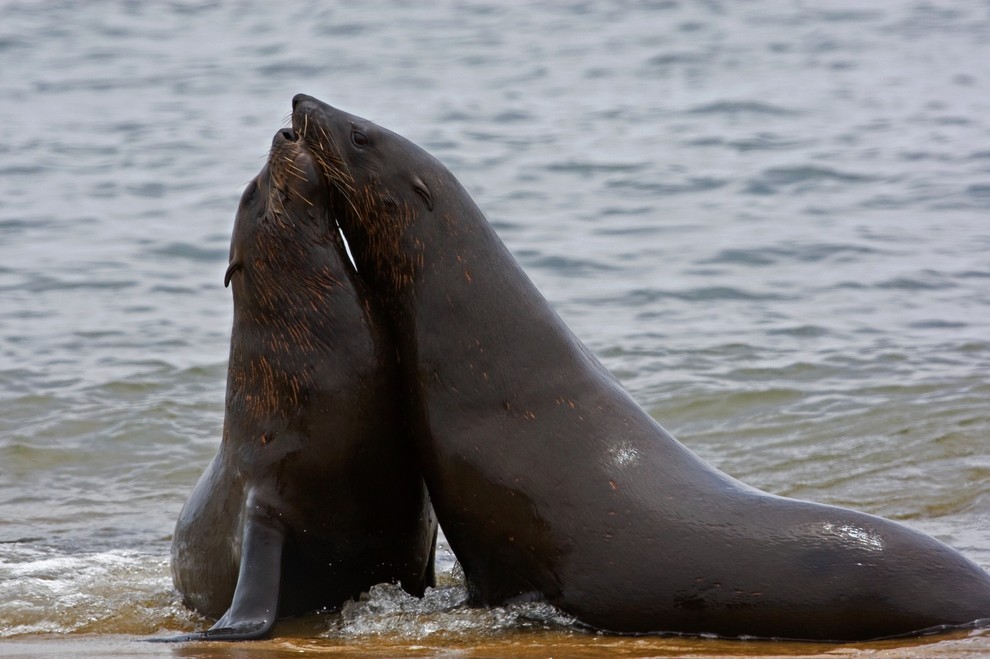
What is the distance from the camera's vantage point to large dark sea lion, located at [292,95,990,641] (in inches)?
211

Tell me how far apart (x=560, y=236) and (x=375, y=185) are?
1003cm

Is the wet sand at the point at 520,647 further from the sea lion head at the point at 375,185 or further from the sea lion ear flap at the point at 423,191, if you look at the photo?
the sea lion ear flap at the point at 423,191

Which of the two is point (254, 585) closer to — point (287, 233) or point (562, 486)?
point (562, 486)

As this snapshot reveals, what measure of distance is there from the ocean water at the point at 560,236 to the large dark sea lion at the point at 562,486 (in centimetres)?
19

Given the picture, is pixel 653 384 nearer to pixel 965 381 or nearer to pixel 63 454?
pixel 965 381

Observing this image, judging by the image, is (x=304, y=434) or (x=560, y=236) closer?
(x=304, y=434)

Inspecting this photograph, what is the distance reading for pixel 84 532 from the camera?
7977 mm

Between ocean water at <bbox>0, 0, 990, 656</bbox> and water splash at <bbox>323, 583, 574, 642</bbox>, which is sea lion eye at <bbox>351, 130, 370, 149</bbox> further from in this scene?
water splash at <bbox>323, 583, 574, 642</bbox>

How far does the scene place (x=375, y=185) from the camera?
6.02 m

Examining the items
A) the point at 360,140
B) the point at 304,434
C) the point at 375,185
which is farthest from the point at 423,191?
the point at 304,434

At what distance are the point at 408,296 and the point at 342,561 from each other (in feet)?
3.53

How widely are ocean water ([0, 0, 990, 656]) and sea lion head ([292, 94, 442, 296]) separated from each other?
1.05 metres

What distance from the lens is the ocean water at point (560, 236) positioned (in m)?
7.84

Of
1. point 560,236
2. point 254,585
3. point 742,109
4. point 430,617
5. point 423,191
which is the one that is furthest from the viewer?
point 742,109
